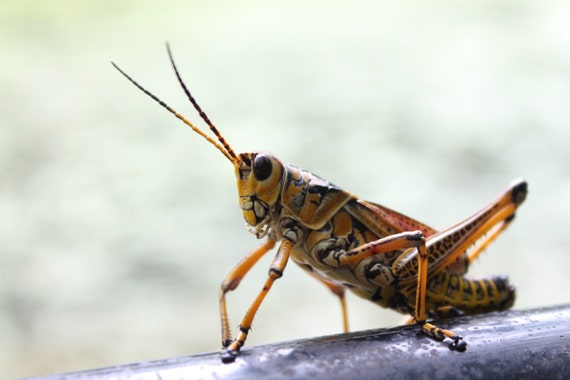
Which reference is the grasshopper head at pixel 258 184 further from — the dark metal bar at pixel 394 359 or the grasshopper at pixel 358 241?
the dark metal bar at pixel 394 359

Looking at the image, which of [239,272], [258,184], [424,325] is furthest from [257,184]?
[424,325]

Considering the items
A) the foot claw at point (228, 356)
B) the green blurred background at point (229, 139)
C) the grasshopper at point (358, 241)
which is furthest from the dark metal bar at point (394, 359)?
the green blurred background at point (229, 139)

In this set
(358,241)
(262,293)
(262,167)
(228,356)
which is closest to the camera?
(228,356)

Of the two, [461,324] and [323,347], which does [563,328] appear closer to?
[461,324]

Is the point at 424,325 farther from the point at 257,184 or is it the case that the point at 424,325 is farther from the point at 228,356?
the point at 257,184

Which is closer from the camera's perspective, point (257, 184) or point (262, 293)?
point (262, 293)

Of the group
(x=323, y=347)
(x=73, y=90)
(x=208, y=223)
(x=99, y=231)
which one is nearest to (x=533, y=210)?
(x=208, y=223)
